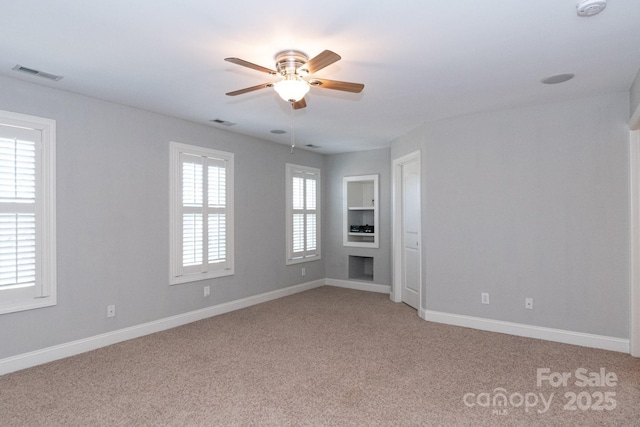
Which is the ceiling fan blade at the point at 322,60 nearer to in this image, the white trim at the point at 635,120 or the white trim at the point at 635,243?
the white trim at the point at 635,120

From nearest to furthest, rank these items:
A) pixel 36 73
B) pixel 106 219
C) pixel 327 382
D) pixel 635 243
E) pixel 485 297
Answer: pixel 327 382
pixel 36 73
pixel 635 243
pixel 106 219
pixel 485 297

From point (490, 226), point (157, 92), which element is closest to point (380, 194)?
point (490, 226)

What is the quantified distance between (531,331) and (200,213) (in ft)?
13.6

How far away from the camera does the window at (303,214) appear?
21.3 feet

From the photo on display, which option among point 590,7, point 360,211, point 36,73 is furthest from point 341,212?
point 590,7

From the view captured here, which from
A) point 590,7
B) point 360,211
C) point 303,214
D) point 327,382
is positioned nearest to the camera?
point 590,7

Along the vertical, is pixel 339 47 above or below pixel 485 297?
above

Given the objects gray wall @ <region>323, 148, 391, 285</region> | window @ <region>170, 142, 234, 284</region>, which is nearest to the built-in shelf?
gray wall @ <region>323, 148, 391, 285</region>

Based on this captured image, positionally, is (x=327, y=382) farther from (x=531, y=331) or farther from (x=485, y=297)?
(x=531, y=331)

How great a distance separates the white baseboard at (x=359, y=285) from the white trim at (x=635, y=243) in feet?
11.2

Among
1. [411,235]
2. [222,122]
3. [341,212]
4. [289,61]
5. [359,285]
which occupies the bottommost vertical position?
[359,285]

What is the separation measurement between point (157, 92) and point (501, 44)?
304 centimetres

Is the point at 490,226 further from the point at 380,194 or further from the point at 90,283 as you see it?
the point at 90,283

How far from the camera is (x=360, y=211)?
7457 mm
